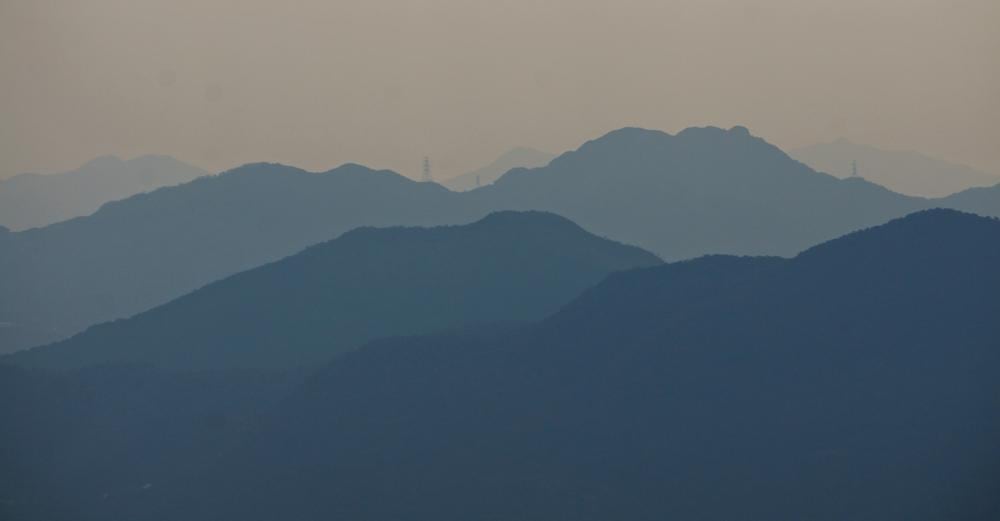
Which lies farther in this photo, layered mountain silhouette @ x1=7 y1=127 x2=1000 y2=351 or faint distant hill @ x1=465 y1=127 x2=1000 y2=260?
layered mountain silhouette @ x1=7 y1=127 x2=1000 y2=351

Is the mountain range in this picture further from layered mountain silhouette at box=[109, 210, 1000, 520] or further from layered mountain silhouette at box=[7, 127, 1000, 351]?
layered mountain silhouette at box=[7, 127, 1000, 351]

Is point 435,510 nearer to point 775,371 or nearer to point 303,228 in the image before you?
point 775,371

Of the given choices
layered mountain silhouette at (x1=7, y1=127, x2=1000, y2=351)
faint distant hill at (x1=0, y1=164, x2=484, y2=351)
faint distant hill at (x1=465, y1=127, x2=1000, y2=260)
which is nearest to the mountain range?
faint distant hill at (x1=0, y1=164, x2=484, y2=351)

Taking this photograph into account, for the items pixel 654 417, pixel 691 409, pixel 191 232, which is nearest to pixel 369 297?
pixel 654 417

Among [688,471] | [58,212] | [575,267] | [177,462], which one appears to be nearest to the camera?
[688,471]

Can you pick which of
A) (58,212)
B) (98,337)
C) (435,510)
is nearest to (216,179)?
(58,212)
